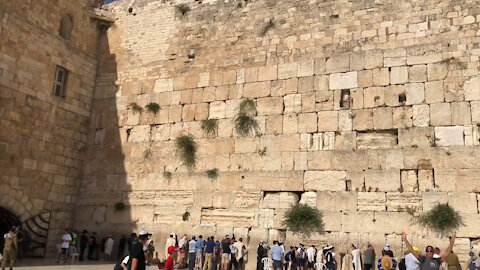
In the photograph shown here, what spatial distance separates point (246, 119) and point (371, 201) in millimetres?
3679

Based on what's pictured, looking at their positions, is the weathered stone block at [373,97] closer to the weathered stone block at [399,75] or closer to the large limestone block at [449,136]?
the weathered stone block at [399,75]

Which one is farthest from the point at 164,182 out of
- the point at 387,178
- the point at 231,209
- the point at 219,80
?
the point at 387,178

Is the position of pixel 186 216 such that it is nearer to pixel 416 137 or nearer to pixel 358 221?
pixel 358 221

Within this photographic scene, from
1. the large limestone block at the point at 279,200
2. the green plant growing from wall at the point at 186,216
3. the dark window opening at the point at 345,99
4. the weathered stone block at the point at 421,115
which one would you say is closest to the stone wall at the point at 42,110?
the green plant growing from wall at the point at 186,216

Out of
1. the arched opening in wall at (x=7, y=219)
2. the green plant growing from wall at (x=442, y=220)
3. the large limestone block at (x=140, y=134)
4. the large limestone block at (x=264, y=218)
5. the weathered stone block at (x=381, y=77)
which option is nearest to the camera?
the green plant growing from wall at (x=442, y=220)

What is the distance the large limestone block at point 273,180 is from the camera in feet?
35.9

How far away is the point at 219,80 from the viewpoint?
12.6 metres

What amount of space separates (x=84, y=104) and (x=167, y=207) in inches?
171

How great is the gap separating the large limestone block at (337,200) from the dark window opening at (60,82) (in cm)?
792

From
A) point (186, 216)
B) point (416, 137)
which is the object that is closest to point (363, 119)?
point (416, 137)

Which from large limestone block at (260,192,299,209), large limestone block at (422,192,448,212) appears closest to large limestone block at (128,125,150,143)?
large limestone block at (260,192,299,209)

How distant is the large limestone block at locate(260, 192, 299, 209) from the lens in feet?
35.6

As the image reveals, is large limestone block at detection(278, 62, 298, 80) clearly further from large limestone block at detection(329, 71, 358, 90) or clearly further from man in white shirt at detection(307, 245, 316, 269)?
man in white shirt at detection(307, 245, 316, 269)

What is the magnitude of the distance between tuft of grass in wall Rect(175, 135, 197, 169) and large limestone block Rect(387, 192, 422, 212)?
5.00 m
